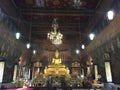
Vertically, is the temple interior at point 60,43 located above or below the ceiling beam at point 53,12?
below

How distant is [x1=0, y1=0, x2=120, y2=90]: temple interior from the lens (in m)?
9.63

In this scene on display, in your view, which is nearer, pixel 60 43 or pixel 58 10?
pixel 58 10

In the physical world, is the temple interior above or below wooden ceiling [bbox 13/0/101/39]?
below

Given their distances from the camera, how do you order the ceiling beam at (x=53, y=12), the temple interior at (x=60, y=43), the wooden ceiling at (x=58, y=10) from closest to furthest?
the temple interior at (x=60, y=43)
the wooden ceiling at (x=58, y=10)
the ceiling beam at (x=53, y=12)

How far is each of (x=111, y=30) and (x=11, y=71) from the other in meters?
10.0

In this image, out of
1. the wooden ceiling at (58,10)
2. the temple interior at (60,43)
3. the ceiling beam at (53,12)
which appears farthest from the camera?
the ceiling beam at (53,12)

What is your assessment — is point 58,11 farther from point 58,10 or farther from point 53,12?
point 53,12

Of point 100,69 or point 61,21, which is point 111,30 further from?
point 61,21

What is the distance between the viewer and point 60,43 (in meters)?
15.6

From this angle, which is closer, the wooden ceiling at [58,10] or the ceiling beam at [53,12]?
the wooden ceiling at [58,10]

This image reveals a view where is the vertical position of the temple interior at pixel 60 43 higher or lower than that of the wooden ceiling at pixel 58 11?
lower

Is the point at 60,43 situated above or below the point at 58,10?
below

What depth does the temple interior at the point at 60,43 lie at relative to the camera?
963 centimetres

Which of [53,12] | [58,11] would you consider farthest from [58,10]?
[53,12]
